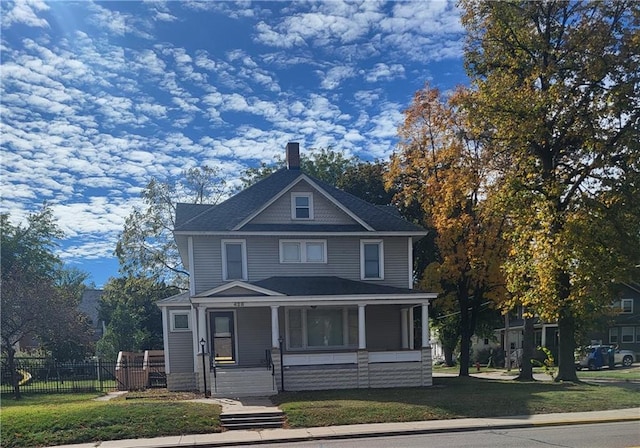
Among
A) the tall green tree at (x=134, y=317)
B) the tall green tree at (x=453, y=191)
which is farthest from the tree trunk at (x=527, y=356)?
the tall green tree at (x=134, y=317)

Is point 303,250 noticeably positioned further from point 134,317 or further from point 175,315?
point 134,317

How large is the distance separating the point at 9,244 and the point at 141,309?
33.5ft

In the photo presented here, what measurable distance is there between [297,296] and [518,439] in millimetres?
9692

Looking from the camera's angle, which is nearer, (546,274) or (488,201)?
(546,274)

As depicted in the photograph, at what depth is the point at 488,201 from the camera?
21703mm

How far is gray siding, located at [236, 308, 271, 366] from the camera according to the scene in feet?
68.3

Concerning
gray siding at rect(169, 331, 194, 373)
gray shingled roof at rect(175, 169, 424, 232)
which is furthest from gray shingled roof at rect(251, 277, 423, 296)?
gray siding at rect(169, 331, 194, 373)

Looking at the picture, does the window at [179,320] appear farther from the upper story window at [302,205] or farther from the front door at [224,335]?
the upper story window at [302,205]

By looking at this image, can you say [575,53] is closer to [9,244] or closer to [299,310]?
[299,310]

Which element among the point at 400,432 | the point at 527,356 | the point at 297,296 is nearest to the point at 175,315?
the point at 297,296

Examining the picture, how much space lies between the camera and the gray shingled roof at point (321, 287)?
19.5 m

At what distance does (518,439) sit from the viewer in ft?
34.9

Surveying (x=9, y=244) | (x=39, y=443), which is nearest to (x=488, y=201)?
(x=39, y=443)

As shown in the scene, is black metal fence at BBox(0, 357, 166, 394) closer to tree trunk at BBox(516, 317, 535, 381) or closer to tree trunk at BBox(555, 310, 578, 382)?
tree trunk at BBox(516, 317, 535, 381)
